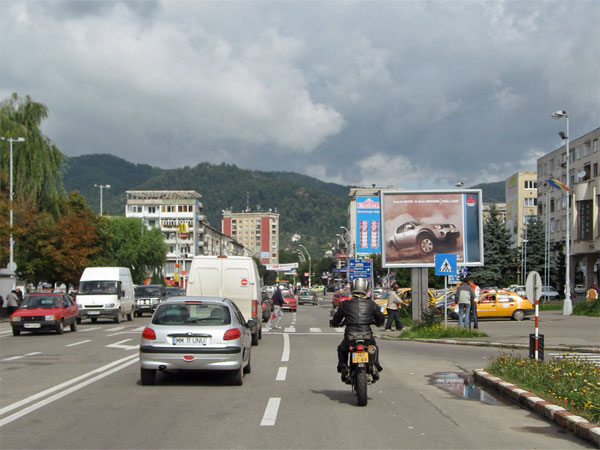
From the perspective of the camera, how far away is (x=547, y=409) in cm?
891

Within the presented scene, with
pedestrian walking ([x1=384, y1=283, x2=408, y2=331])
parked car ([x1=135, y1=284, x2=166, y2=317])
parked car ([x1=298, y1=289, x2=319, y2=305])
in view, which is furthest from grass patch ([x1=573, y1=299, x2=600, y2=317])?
parked car ([x1=298, y1=289, x2=319, y2=305])

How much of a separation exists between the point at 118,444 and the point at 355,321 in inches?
152

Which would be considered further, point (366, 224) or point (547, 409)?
point (366, 224)

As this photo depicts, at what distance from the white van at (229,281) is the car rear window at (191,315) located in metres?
9.04

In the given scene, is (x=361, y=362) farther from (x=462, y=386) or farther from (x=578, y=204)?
(x=578, y=204)

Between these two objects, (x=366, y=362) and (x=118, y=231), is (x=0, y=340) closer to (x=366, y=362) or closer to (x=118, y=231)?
(x=366, y=362)

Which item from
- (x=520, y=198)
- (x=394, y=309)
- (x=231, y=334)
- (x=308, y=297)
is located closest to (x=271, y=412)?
(x=231, y=334)

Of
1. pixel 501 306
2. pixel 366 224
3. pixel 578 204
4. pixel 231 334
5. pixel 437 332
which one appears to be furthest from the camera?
pixel 578 204

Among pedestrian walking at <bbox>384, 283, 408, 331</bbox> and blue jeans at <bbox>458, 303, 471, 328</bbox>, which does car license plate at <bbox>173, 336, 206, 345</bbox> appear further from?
pedestrian walking at <bbox>384, 283, 408, 331</bbox>

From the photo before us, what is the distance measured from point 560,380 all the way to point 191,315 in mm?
5871

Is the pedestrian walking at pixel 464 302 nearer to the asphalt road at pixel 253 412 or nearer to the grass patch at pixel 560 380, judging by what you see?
the asphalt road at pixel 253 412

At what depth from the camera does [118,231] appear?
253ft

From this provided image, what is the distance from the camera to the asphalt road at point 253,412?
7434mm

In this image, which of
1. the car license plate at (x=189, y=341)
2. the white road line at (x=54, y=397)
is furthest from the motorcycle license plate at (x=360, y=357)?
the white road line at (x=54, y=397)
